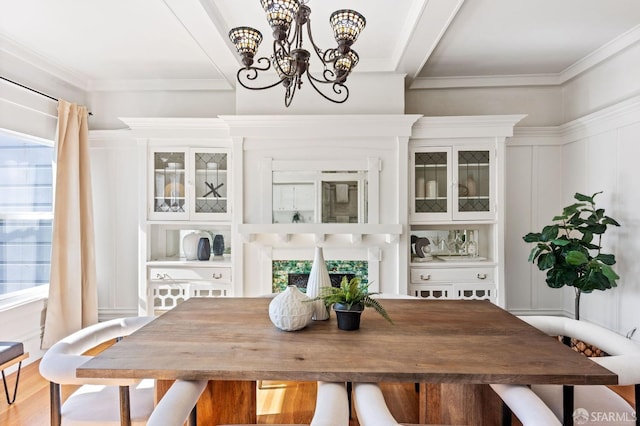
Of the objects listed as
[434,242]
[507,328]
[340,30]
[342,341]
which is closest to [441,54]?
[434,242]

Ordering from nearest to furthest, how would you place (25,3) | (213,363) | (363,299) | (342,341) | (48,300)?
(213,363)
(342,341)
(363,299)
(25,3)
(48,300)

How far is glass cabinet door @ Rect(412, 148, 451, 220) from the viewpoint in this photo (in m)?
3.66

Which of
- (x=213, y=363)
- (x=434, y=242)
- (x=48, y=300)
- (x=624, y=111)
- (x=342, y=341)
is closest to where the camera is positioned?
(x=213, y=363)

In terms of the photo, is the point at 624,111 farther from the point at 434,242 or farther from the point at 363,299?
the point at 363,299

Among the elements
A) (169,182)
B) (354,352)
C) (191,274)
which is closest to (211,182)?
(169,182)

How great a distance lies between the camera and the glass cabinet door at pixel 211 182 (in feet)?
12.3

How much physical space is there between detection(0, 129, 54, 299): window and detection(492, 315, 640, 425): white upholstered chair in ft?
12.2

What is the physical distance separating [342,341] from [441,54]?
9.15ft

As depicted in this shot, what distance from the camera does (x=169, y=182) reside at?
3777mm

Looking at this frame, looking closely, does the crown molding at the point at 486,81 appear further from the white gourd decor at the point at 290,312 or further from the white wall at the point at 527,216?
the white gourd decor at the point at 290,312

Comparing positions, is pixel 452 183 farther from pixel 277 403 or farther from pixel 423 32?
pixel 277 403

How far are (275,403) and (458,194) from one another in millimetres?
2396

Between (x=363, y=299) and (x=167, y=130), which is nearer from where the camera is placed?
(x=363, y=299)

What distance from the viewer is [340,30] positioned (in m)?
1.69
